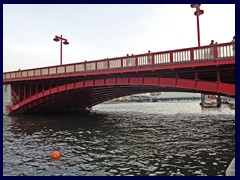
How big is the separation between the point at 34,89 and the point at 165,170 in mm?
34142

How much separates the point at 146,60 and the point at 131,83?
3.66 metres

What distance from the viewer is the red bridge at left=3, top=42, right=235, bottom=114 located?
1686cm

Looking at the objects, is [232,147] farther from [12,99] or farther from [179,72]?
[12,99]

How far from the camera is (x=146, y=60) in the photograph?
2128cm

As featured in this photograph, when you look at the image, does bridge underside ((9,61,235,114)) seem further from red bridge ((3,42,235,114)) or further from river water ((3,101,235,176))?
river water ((3,101,235,176))

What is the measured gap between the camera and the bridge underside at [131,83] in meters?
17.4

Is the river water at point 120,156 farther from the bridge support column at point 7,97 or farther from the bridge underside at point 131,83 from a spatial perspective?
the bridge support column at point 7,97

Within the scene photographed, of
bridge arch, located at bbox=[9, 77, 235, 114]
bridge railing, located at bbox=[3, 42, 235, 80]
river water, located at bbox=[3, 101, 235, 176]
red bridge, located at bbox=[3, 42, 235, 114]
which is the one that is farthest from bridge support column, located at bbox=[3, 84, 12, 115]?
river water, located at bbox=[3, 101, 235, 176]

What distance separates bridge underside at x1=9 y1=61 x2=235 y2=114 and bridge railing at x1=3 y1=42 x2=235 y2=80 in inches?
30.9

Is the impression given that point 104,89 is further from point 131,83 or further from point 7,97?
point 7,97

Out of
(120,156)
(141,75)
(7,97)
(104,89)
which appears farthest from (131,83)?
(7,97)

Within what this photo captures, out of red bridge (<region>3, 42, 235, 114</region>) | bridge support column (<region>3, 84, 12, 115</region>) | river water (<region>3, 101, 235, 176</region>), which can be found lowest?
river water (<region>3, 101, 235, 176</region>)

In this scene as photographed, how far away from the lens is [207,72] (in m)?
18.7
